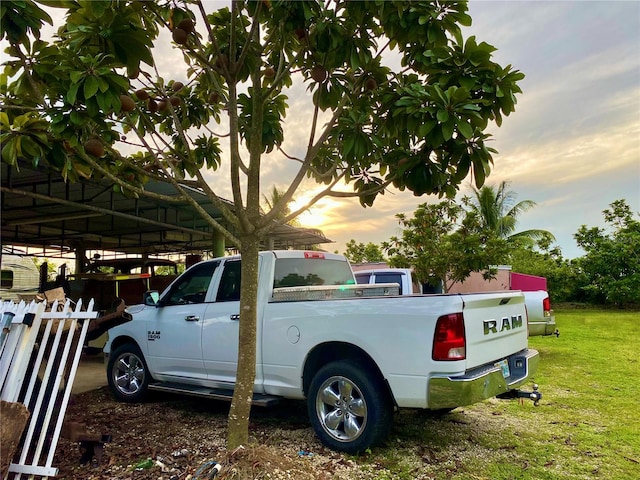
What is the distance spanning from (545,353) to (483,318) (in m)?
6.54

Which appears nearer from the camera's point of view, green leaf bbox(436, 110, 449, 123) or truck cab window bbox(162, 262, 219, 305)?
green leaf bbox(436, 110, 449, 123)

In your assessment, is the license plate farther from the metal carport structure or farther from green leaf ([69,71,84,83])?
the metal carport structure

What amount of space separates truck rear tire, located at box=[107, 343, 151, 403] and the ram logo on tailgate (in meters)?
4.10

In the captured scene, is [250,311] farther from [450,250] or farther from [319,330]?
[450,250]

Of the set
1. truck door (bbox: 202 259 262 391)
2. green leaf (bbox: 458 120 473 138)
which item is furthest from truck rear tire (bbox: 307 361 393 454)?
green leaf (bbox: 458 120 473 138)

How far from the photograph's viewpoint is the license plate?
3.92m

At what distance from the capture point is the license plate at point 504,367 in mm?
3917

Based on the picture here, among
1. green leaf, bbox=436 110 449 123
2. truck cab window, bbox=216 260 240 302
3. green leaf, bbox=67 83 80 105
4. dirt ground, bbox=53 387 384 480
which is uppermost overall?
green leaf, bbox=67 83 80 105

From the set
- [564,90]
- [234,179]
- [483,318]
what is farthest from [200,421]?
[564,90]

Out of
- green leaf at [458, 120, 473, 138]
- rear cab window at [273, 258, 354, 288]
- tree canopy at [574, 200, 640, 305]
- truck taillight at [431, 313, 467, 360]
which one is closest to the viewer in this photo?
green leaf at [458, 120, 473, 138]

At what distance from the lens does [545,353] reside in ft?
30.1

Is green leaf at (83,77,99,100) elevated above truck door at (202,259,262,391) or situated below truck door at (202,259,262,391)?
above

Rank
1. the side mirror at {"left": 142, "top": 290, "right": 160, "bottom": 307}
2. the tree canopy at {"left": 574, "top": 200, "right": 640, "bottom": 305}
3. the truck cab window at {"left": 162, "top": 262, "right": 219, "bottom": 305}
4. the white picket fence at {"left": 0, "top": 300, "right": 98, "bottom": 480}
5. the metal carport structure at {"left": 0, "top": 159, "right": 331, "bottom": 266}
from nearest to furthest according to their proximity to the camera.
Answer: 1. the white picket fence at {"left": 0, "top": 300, "right": 98, "bottom": 480}
2. the truck cab window at {"left": 162, "top": 262, "right": 219, "bottom": 305}
3. the side mirror at {"left": 142, "top": 290, "right": 160, "bottom": 307}
4. the metal carport structure at {"left": 0, "top": 159, "right": 331, "bottom": 266}
5. the tree canopy at {"left": 574, "top": 200, "right": 640, "bottom": 305}

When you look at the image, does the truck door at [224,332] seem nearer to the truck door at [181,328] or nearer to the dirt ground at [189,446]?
the truck door at [181,328]
